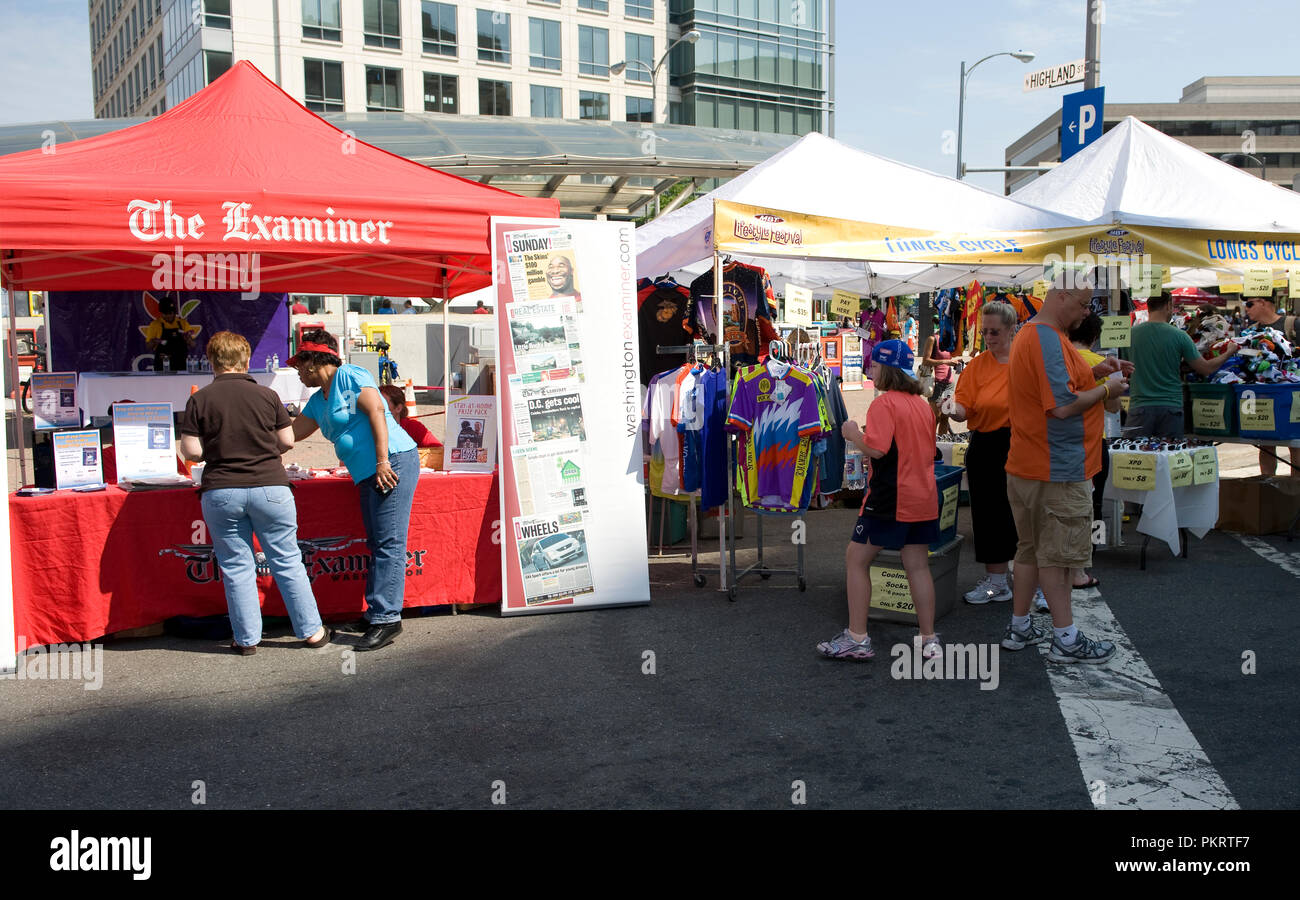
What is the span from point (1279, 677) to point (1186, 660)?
0.42m

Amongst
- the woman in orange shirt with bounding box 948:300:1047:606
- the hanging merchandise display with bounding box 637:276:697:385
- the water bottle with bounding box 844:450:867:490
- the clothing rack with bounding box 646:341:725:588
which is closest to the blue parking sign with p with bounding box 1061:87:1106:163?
the water bottle with bounding box 844:450:867:490

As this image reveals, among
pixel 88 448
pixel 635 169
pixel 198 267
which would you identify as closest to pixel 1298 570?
pixel 88 448

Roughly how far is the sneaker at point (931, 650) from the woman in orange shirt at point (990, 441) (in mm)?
1258

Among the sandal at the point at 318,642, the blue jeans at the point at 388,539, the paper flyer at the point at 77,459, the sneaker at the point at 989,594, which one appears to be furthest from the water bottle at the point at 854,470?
the paper flyer at the point at 77,459

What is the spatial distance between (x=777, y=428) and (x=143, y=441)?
3.80 m

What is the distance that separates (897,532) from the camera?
521cm

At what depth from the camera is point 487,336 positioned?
71.8ft

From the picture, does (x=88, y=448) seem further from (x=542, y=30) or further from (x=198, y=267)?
(x=542, y=30)

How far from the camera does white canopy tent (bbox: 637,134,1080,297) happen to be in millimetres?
7059

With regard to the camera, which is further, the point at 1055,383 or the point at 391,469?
the point at 391,469

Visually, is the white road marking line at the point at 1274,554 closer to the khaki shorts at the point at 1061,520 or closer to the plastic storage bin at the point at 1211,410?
the plastic storage bin at the point at 1211,410

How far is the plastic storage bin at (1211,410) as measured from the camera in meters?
8.27

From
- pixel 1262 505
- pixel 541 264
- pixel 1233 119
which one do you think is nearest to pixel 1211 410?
pixel 1262 505

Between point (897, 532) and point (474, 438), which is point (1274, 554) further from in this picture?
point (474, 438)
